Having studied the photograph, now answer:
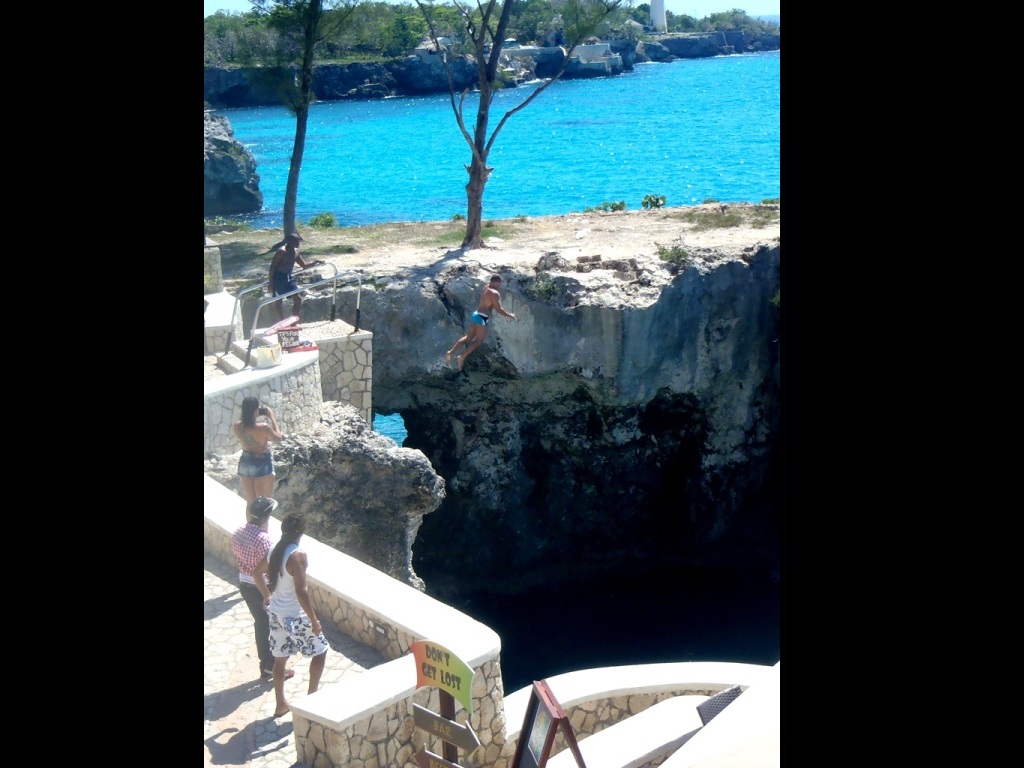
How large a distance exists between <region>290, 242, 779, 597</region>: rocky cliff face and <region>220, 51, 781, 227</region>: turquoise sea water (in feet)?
90.6

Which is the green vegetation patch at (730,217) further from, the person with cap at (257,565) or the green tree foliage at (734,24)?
the green tree foliage at (734,24)

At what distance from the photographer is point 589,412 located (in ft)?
70.0

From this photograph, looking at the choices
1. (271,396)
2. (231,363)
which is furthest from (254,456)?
(231,363)

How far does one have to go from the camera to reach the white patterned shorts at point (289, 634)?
691 centimetres

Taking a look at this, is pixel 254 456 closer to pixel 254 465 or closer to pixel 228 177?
pixel 254 465

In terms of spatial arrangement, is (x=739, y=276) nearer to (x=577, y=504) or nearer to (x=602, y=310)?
(x=602, y=310)

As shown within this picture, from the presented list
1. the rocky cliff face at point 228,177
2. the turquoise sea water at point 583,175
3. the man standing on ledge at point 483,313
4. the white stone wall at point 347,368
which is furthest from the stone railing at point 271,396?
the rocky cliff face at point 228,177

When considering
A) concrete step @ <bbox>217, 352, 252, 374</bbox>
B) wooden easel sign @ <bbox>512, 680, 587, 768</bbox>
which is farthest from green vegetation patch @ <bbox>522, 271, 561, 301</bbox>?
wooden easel sign @ <bbox>512, 680, 587, 768</bbox>

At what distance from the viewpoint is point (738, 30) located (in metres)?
136

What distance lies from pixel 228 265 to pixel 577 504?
8204mm

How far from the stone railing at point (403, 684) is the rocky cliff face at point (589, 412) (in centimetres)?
955

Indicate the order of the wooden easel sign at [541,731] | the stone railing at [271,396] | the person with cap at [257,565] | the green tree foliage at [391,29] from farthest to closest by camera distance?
the green tree foliage at [391,29] → the stone railing at [271,396] → the person with cap at [257,565] → the wooden easel sign at [541,731]

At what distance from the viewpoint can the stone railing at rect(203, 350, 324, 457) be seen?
11258 mm
